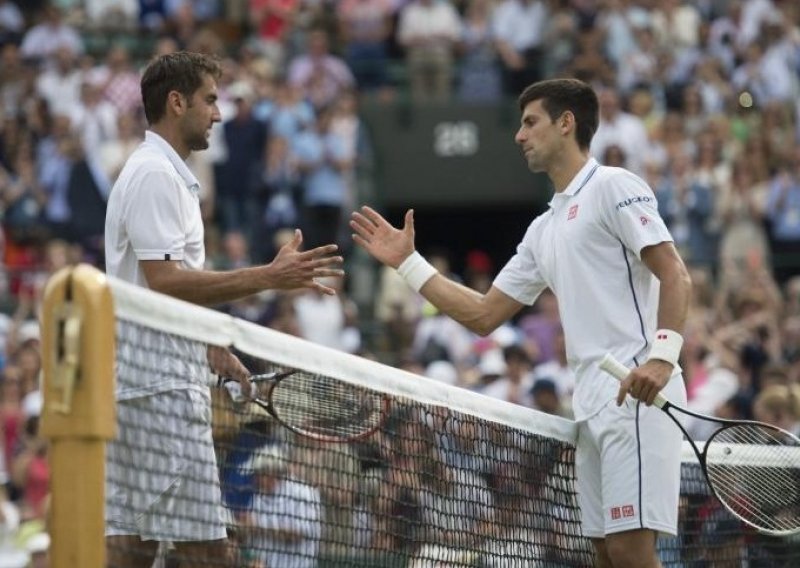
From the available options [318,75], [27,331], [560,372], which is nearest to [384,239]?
[560,372]

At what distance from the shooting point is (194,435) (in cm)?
636

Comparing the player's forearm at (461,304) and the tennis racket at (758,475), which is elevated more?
the player's forearm at (461,304)

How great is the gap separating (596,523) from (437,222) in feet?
50.8

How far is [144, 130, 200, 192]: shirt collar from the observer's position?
278 inches

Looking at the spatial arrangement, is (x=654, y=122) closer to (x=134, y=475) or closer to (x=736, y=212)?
(x=736, y=212)

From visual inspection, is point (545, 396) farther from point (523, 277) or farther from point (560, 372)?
point (523, 277)

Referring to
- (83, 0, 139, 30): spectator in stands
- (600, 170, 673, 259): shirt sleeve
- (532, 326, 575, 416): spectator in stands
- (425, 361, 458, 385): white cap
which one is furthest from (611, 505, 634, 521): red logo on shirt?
(83, 0, 139, 30): spectator in stands

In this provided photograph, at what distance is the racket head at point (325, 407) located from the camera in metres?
6.72

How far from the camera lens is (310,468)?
22.0 feet

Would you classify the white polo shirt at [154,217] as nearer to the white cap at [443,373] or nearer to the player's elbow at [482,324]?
the player's elbow at [482,324]

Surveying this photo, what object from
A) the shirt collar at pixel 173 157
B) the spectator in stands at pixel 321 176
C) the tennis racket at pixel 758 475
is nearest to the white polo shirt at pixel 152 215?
the shirt collar at pixel 173 157

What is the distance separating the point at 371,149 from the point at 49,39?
3551 mm

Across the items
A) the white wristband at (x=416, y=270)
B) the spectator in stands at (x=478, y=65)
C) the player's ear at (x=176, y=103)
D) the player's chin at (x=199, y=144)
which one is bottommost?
the white wristband at (x=416, y=270)

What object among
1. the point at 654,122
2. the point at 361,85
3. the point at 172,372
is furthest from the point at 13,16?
the point at 172,372
